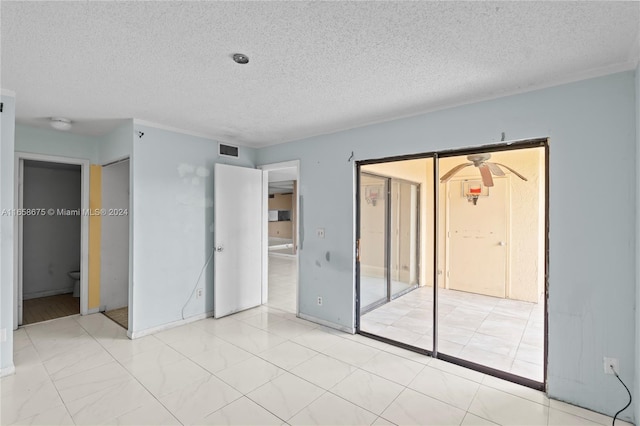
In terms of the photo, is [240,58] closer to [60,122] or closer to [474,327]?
[60,122]

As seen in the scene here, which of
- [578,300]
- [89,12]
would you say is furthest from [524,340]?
[89,12]

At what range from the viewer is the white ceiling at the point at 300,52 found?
4.96 feet

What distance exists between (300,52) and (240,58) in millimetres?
390

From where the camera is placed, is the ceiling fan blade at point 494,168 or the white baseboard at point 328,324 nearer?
the white baseboard at point 328,324

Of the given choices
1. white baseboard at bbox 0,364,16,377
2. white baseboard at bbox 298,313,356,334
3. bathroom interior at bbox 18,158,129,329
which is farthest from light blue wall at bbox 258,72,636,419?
bathroom interior at bbox 18,158,129,329

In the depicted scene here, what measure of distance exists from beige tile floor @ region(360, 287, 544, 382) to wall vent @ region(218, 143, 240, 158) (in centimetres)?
285

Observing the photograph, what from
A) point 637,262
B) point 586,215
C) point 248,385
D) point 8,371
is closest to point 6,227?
point 8,371

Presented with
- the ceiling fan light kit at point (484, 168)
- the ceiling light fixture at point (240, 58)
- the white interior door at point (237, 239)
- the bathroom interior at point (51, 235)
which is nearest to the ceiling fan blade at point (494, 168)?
the ceiling fan light kit at point (484, 168)

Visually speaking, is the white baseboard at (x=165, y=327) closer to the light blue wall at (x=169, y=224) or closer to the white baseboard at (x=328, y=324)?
the light blue wall at (x=169, y=224)

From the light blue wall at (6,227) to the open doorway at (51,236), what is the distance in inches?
78.3

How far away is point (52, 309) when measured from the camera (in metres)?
4.32

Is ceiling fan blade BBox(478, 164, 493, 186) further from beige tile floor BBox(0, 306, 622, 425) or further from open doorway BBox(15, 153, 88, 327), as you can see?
open doorway BBox(15, 153, 88, 327)

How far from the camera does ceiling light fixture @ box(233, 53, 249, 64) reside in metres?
1.93

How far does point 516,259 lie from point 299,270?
11.2 feet
